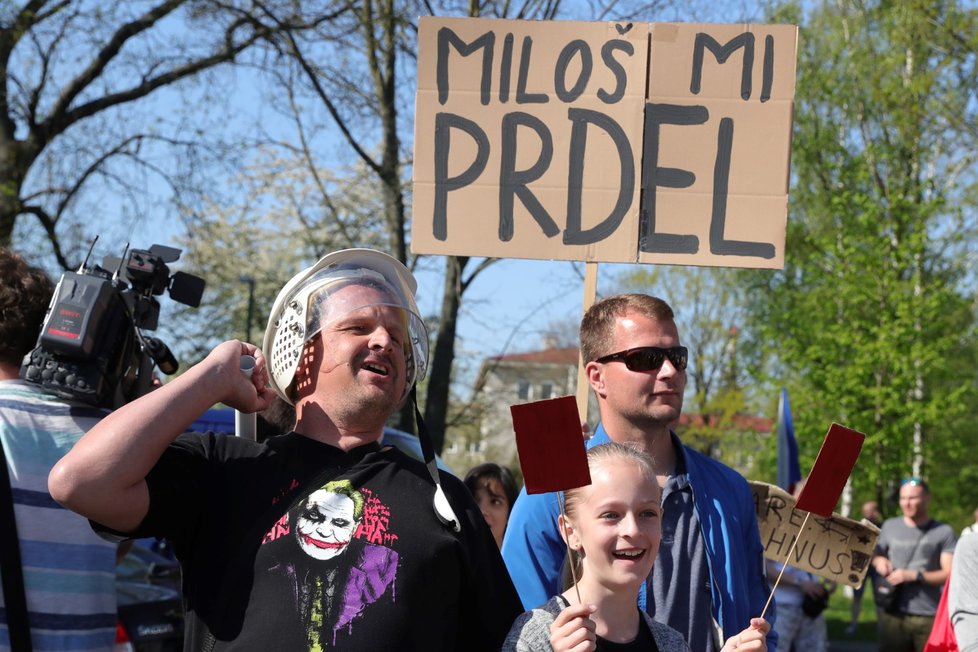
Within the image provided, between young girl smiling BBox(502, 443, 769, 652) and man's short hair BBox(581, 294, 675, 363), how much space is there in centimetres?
94

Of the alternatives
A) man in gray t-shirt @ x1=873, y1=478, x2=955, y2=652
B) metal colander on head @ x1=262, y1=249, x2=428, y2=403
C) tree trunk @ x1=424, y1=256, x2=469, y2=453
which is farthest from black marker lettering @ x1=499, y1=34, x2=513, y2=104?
tree trunk @ x1=424, y1=256, x2=469, y2=453

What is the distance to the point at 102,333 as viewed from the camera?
115 inches

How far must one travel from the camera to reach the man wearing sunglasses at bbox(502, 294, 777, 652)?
318 centimetres

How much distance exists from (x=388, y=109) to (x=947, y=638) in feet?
36.6

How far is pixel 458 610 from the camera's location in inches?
95.4

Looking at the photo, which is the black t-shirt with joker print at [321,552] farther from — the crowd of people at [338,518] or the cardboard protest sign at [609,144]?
the cardboard protest sign at [609,144]

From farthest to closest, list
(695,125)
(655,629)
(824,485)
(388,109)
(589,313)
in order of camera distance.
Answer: (388,109) → (695,125) → (589,313) → (824,485) → (655,629)

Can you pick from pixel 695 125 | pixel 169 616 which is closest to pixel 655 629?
pixel 695 125

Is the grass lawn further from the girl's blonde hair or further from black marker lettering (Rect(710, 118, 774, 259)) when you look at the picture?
the girl's blonde hair

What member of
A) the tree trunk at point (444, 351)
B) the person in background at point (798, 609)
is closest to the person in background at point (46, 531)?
the person in background at point (798, 609)

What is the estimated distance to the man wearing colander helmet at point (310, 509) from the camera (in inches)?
90.3

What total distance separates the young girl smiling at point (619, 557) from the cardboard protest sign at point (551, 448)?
0.30 ft

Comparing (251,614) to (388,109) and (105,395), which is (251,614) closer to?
(105,395)

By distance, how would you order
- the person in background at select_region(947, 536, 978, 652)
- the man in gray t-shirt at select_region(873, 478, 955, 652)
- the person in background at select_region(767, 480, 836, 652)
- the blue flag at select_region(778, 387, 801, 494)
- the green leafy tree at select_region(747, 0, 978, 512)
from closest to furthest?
the person in background at select_region(947, 536, 978, 652), the person in background at select_region(767, 480, 836, 652), the man in gray t-shirt at select_region(873, 478, 955, 652), the blue flag at select_region(778, 387, 801, 494), the green leafy tree at select_region(747, 0, 978, 512)
